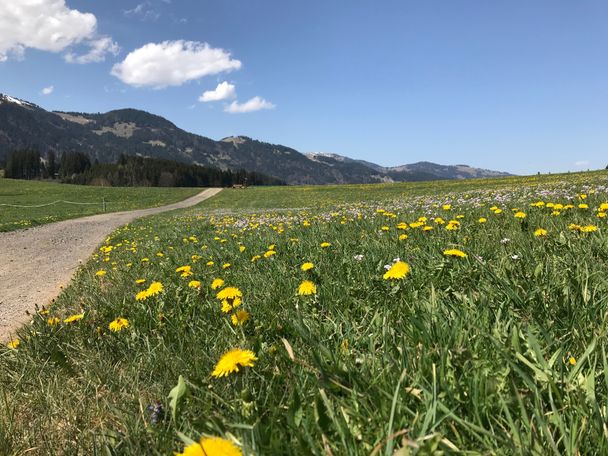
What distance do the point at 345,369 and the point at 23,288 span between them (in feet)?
33.2

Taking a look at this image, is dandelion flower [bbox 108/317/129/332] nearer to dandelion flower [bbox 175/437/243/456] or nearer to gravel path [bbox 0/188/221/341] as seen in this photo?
gravel path [bbox 0/188/221/341]

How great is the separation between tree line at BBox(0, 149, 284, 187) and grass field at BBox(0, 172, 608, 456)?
167 m

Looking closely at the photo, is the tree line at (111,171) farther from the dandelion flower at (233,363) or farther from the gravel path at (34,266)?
the dandelion flower at (233,363)

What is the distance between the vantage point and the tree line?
160875 millimetres

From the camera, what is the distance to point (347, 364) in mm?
1803

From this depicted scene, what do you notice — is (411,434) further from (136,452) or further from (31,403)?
(31,403)

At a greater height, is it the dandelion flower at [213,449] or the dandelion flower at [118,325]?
the dandelion flower at [213,449]

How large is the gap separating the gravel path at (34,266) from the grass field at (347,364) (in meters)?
1.68

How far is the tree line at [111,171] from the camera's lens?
16088cm

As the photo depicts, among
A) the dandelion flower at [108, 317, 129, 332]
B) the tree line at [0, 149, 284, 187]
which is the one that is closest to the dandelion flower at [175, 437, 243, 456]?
the dandelion flower at [108, 317, 129, 332]

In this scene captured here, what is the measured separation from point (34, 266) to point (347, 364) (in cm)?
1332

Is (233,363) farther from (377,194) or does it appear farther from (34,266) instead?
(377,194)

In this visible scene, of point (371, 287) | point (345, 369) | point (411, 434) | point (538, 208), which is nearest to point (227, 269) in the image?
point (371, 287)

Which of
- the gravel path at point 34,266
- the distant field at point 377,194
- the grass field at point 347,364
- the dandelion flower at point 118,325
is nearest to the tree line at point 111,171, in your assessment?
the distant field at point 377,194
